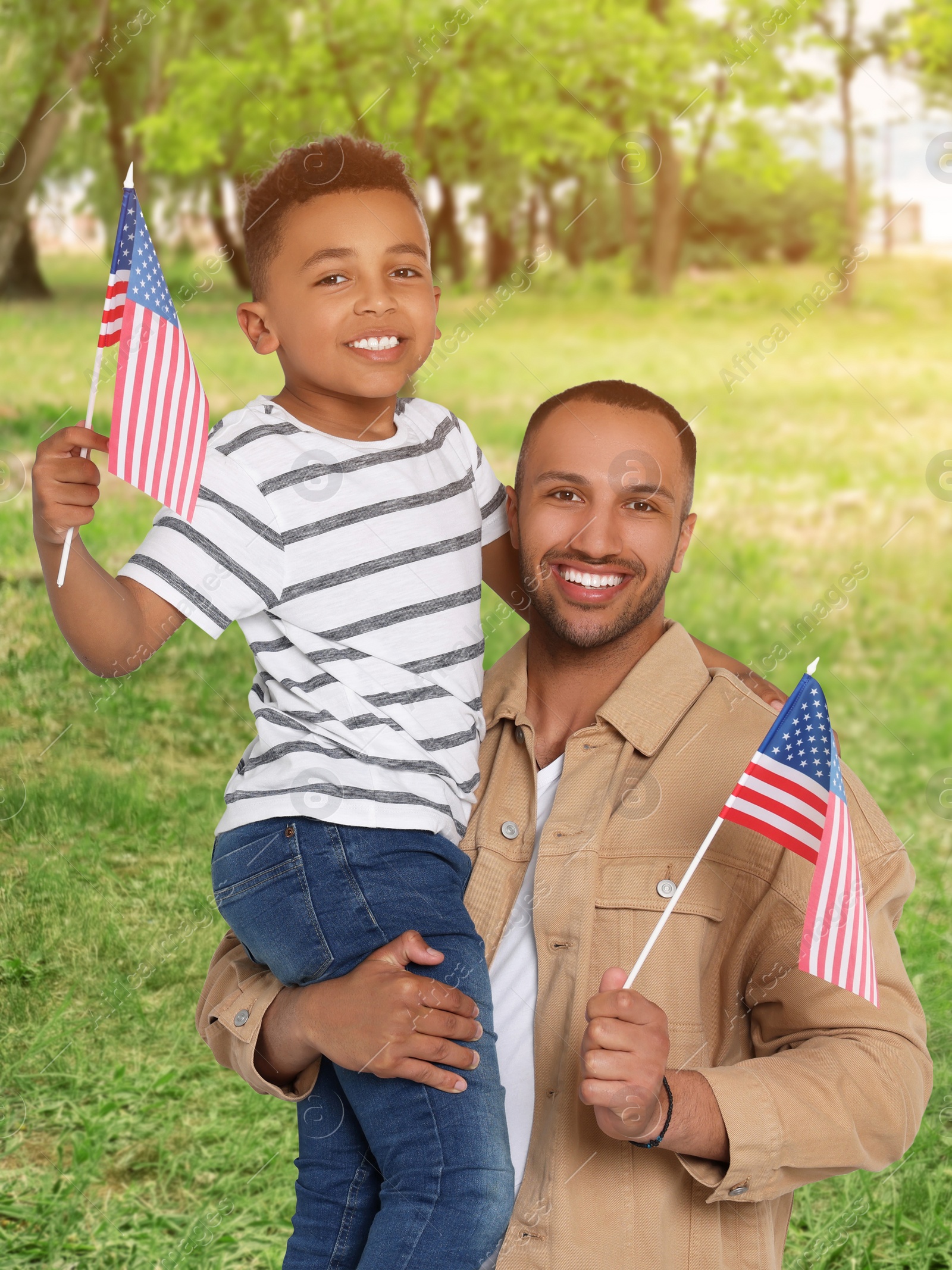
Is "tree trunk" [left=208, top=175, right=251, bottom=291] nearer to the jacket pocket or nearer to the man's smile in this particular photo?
the man's smile

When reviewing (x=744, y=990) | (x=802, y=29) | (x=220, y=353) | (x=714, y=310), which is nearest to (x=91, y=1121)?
(x=744, y=990)

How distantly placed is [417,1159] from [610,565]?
0.89 m

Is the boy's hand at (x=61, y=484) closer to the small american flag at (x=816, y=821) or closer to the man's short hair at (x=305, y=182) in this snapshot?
the man's short hair at (x=305, y=182)

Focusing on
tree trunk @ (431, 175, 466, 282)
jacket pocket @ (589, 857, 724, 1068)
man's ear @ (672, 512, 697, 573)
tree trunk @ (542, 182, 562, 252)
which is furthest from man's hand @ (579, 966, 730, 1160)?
tree trunk @ (542, 182, 562, 252)

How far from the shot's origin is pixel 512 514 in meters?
2.38

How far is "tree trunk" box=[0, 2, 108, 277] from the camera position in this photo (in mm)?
7387

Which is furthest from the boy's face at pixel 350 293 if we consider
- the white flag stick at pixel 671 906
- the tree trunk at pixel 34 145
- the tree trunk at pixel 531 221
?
the tree trunk at pixel 531 221

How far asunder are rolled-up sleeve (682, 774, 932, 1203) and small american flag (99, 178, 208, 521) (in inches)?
41.0

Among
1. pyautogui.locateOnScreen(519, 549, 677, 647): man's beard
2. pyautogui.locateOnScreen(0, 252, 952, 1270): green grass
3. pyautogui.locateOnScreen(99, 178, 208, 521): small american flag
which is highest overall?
pyautogui.locateOnScreen(99, 178, 208, 521): small american flag

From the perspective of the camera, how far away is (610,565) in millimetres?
2133

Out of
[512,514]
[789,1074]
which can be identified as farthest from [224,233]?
[789,1074]

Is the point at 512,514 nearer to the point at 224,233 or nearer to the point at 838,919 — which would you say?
the point at 838,919

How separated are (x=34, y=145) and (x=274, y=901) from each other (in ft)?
23.0

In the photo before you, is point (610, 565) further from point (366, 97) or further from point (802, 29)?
point (802, 29)
